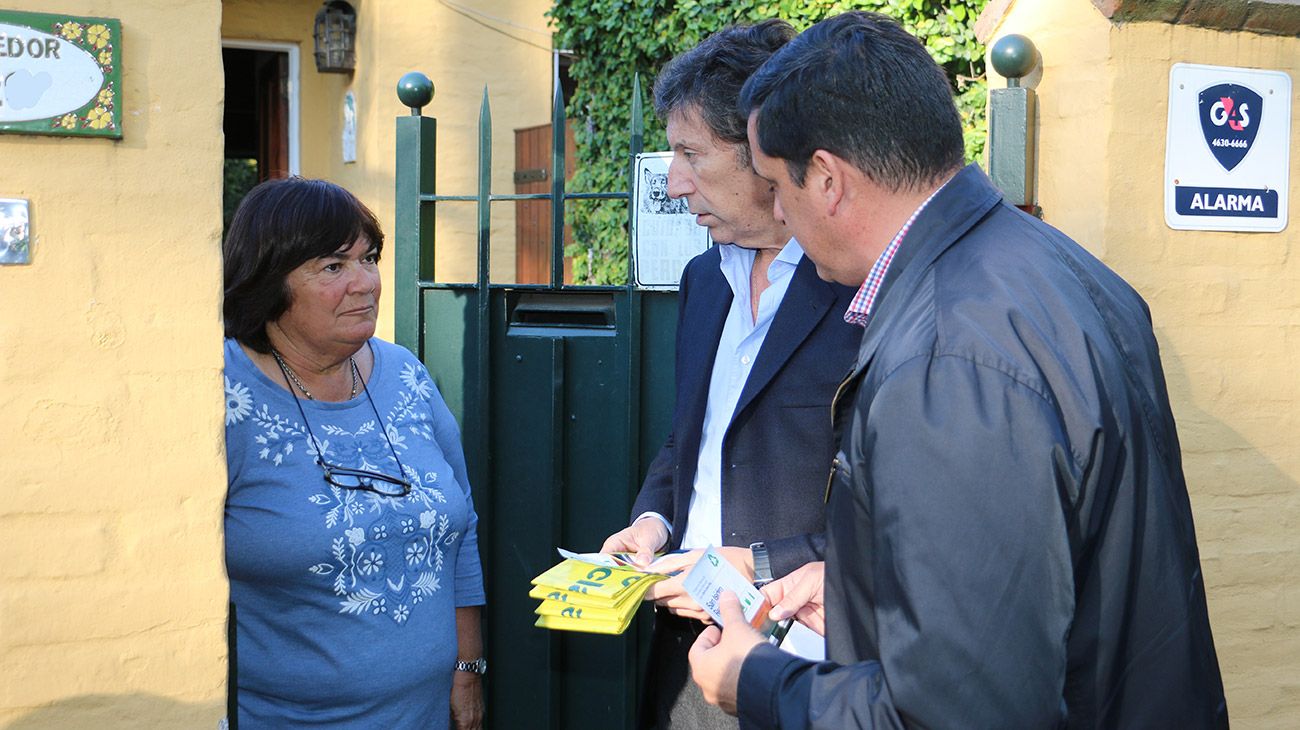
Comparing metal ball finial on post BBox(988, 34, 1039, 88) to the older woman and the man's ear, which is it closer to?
the man's ear

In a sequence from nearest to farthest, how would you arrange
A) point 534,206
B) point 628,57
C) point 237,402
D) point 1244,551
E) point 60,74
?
point 60,74
point 237,402
point 1244,551
point 628,57
point 534,206

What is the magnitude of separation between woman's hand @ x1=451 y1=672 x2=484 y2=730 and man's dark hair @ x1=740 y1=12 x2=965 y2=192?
174 cm

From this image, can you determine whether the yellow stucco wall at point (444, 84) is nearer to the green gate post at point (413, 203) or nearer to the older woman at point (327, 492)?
the green gate post at point (413, 203)

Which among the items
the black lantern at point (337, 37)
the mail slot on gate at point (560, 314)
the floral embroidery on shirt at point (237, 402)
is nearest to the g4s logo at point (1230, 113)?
the mail slot on gate at point (560, 314)

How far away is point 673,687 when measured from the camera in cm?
252

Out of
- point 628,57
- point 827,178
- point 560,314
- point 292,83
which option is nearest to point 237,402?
point 560,314

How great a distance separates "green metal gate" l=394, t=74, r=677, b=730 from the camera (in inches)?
125

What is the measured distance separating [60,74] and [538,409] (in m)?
1.65

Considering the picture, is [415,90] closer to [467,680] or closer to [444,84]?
[467,680]

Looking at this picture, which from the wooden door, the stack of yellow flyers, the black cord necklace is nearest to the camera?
the stack of yellow flyers

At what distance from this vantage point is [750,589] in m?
2.00

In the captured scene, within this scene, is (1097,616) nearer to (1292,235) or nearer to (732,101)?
(732,101)

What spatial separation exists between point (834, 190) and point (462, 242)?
6.43 m

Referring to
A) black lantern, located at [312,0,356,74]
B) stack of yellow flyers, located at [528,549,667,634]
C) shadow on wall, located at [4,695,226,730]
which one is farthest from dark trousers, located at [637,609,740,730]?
black lantern, located at [312,0,356,74]
